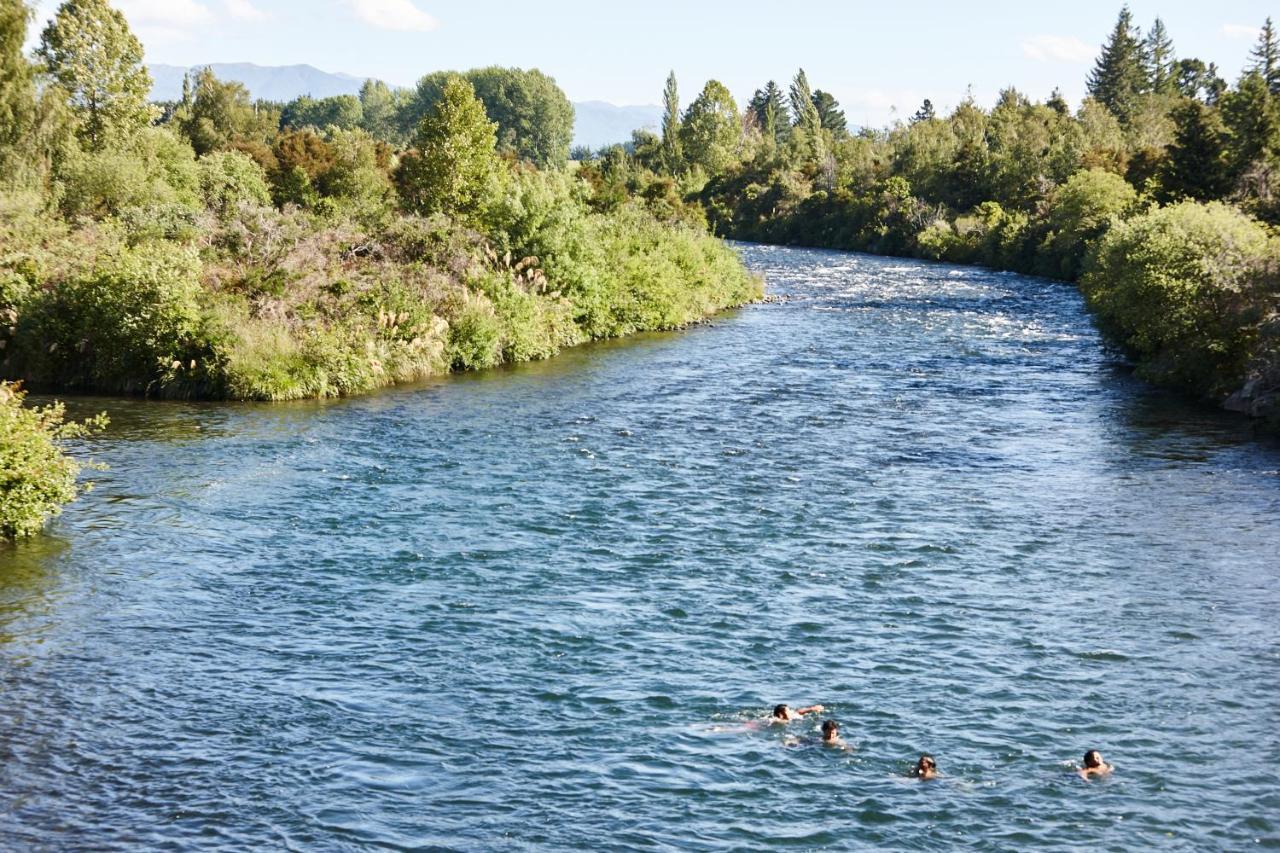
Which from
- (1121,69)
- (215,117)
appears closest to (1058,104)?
(1121,69)

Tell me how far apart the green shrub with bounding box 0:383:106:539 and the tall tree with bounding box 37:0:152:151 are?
2058 inches

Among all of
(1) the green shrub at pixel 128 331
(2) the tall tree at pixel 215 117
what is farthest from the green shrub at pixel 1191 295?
(2) the tall tree at pixel 215 117

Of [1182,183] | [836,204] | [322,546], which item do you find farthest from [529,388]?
[836,204]

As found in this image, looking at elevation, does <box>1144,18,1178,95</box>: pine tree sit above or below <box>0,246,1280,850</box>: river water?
above

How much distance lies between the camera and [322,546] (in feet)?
94.8

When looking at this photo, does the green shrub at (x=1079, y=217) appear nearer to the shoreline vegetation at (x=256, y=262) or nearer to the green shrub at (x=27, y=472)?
the shoreline vegetation at (x=256, y=262)

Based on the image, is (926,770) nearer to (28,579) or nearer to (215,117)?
(28,579)

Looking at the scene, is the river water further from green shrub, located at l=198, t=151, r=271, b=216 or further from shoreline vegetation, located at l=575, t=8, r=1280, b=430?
green shrub, located at l=198, t=151, r=271, b=216

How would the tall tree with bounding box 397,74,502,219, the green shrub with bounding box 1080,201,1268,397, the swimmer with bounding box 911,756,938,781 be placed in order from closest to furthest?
the swimmer with bounding box 911,756,938,781
the green shrub with bounding box 1080,201,1268,397
the tall tree with bounding box 397,74,502,219

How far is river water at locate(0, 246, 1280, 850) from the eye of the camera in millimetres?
17203

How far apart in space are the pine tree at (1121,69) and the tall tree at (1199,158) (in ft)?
332

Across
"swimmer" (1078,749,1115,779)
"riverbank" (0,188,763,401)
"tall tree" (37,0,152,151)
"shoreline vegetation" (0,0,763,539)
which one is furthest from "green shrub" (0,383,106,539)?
"tall tree" (37,0,152,151)

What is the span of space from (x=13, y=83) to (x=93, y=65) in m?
14.0

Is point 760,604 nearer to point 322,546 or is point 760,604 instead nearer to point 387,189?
point 322,546
